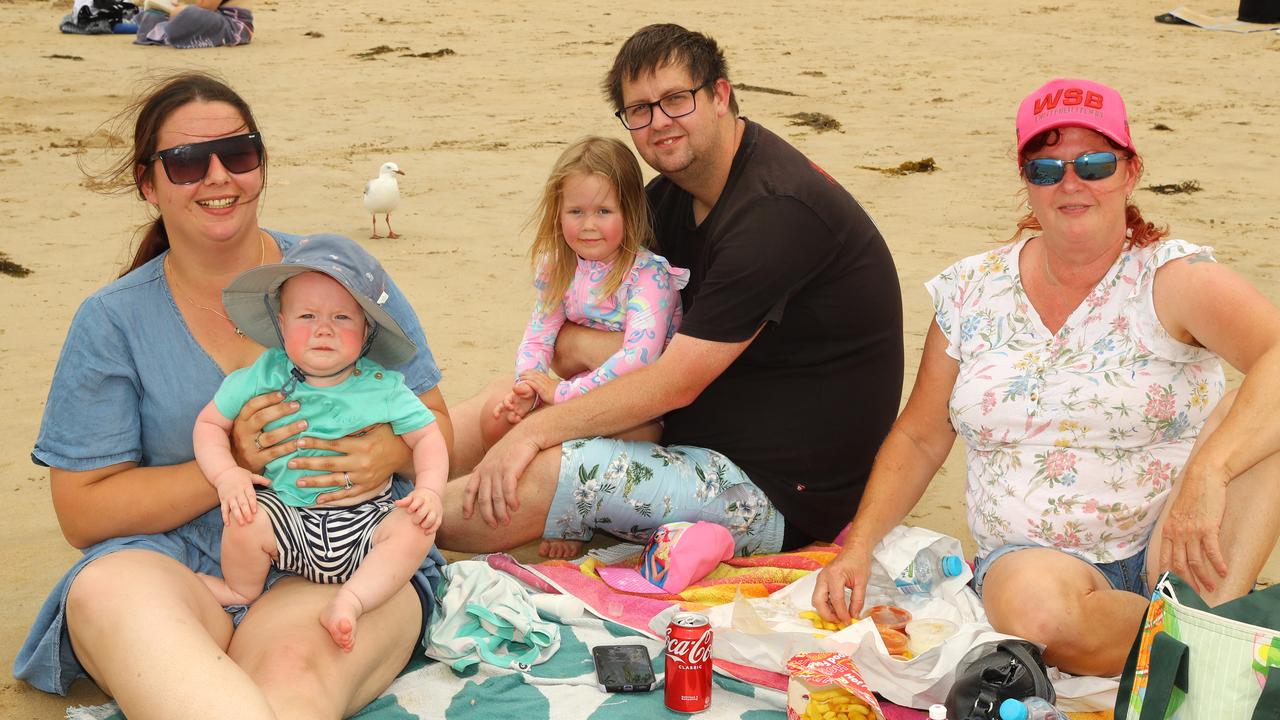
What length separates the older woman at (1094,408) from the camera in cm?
311

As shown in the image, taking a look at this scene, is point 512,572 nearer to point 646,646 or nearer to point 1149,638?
point 646,646

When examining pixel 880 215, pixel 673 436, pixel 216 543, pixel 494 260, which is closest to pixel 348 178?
pixel 494 260

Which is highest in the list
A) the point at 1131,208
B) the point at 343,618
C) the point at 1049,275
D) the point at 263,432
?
the point at 1131,208

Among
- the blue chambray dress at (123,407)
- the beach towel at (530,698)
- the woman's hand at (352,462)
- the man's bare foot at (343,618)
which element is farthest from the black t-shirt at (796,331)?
the blue chambray dress at (123,407)

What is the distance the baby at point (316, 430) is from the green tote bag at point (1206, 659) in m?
1.71

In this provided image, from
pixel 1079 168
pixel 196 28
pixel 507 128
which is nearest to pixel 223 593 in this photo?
pixel 1079 168

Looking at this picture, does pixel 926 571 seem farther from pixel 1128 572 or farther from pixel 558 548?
pixel 558 548

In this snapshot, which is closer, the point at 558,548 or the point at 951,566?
the point at 951,566

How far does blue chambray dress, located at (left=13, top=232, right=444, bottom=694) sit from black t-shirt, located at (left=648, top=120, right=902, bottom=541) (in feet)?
4.77

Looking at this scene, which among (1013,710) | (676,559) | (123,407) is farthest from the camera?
(676,559)

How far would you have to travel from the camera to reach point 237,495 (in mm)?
3188

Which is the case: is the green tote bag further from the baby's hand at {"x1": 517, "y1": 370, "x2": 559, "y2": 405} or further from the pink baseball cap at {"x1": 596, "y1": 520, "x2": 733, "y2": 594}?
the baby's hand at {"x1": 517, "y1": 370, "x2": 559, "y2": 405}

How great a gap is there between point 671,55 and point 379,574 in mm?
1866

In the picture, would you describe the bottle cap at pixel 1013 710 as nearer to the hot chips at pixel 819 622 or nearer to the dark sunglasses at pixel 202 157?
the hot chips at pixel 819 622
